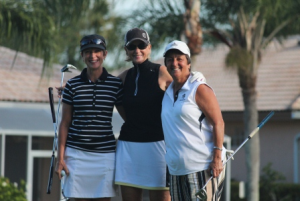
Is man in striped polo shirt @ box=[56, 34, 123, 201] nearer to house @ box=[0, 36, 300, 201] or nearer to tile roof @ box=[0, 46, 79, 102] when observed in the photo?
house @ box=[0, 36, 300, 201]

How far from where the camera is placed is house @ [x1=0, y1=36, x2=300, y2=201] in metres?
12.9

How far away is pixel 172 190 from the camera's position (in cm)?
498

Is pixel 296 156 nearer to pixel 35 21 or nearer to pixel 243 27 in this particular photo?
pixel 243 27

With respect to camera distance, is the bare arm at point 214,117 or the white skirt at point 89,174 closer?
the bare arm at point 214,117

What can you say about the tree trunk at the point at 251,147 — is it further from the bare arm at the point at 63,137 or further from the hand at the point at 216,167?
the hand at the point at 216,167

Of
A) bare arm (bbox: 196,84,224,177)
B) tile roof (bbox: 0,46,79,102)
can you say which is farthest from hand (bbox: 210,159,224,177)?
tile roof (bbox: 0,46,79,102)

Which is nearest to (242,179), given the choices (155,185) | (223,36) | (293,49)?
(293,49)

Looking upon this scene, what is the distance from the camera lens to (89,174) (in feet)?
17.3

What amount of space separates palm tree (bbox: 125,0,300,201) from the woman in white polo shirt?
876cm

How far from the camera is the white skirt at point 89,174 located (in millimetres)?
5246

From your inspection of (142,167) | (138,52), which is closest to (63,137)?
(142,167)

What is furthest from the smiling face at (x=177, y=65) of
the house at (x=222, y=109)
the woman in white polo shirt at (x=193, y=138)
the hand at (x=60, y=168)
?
the house at (x=222, y=109)

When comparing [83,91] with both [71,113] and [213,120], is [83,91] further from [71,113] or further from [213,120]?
[213,120]

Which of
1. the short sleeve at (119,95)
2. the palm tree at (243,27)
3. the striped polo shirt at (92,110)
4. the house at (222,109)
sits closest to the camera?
the striped polo shirt at (92,110)
